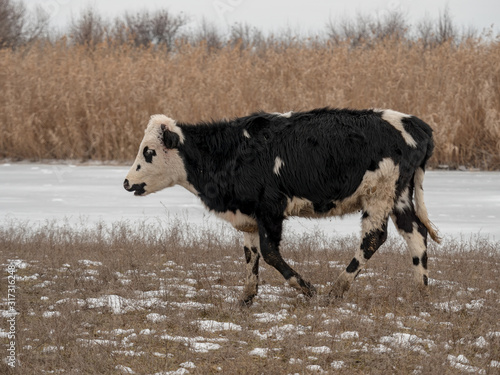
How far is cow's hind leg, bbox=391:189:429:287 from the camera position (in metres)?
6.57

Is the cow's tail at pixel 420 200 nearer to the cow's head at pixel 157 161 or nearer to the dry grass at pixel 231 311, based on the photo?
the dry grass at pixel 231 311

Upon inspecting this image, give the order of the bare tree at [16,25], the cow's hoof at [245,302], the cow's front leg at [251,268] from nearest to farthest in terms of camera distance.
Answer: the cow's hoof at [245,302] < the cow's front leg at [251,268] < the bare tree at [16,25]

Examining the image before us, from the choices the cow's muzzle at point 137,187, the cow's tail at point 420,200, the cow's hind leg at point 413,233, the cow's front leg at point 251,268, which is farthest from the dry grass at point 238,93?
the cow's muzzle at point 137,187

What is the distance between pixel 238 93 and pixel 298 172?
9.54 meters

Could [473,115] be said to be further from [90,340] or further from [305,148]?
[90,340]

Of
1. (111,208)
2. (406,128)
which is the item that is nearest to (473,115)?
(111,208)

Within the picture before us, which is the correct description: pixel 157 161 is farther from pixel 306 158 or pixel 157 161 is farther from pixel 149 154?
pixel 306 158

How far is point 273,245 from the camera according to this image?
Answer: 6.35m

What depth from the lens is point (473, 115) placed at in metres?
14.5

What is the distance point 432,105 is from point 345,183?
8.82 m

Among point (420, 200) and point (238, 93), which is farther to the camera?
point (238, 93)

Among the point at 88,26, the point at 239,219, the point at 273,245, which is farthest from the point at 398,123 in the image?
the point at 88,26

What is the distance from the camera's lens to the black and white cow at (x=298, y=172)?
20.7ft

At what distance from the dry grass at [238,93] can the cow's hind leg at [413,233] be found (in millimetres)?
7948
